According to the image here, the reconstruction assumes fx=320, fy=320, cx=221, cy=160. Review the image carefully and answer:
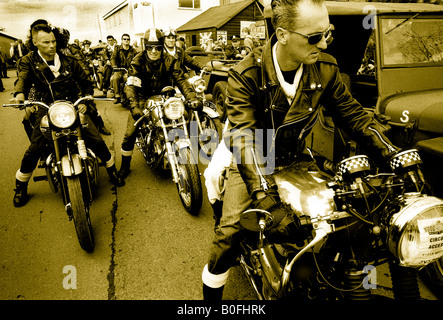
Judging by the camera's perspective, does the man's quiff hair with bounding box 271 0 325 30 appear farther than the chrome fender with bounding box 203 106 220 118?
No

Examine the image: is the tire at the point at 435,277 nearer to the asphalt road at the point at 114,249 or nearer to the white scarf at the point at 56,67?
the asphalt road at the point at 114,249

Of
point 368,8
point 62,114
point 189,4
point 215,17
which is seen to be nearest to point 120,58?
point 62,114

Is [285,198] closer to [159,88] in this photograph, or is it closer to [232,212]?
A: [232,212]

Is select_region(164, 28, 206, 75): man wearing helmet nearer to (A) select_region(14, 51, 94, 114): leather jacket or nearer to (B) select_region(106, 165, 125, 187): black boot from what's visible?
(A) select_region(14, 51, 94, 114): leather jacket

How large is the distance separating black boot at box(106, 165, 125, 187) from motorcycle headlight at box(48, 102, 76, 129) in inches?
57.2

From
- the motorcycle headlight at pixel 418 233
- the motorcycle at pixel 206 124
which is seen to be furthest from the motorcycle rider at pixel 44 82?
the motorcycle headlight at pixel 418 233

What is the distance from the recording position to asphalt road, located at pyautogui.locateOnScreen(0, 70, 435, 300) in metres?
2.65

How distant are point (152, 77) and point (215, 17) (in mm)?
26234

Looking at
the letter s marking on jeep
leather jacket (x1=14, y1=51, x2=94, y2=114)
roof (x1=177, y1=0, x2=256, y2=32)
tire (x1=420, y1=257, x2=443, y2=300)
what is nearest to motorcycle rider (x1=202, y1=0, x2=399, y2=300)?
the letter s marking on jeep

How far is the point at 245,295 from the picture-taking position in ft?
8.44

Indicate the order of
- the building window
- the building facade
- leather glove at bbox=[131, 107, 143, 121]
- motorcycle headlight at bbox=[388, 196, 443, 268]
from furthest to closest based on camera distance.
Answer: the building window
the building facade
leather glove at bbox=[131, 107, 143, 121]
motorcycle headlight at bbox=[388, 196, 443, 268]

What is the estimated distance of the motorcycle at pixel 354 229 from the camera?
3.85 feet

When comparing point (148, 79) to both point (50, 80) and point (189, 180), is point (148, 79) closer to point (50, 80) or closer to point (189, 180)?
point (50, 80)

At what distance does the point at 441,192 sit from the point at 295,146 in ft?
4.68
